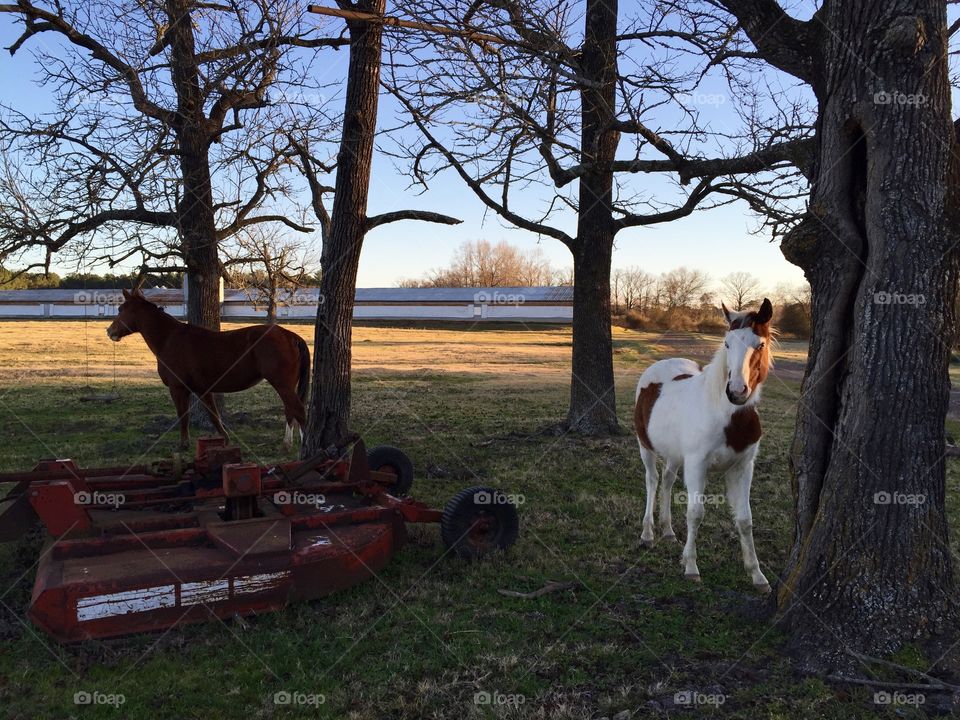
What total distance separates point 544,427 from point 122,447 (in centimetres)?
701

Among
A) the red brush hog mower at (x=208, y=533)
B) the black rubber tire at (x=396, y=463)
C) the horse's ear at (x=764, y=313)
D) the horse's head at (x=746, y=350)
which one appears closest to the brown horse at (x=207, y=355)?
the black rubber tire at (x=396, y=463)

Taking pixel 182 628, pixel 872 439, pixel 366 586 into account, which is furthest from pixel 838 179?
pixel 182 628

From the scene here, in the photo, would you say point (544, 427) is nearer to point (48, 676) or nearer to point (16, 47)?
point (48, 676)

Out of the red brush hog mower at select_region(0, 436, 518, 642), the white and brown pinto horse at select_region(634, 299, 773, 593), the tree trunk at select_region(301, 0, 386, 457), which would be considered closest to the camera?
the red brush hog mower at select_region(0, 436, 518, 642)

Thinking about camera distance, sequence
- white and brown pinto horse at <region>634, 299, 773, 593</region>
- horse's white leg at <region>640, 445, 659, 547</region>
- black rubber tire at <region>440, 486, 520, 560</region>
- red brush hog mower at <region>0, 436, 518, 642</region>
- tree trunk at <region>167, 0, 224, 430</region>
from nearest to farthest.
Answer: red brush hog mower at <region>0, 436, 518, 642</region> → white and brown pinto horse at <region>634, 299, 773, 593</region> → black rubber tire at <region>440, 486, 520, 560</region> → horse's white leg at <region>640, 445, 659, 547</region> → tree trunk at <region>167, 0, 224, 430</region>

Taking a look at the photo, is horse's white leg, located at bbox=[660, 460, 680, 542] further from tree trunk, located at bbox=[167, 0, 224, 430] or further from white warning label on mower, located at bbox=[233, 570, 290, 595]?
tree trunk, located at bbox=[167, 0, 224, 430]

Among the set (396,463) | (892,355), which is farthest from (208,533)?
(892,355)

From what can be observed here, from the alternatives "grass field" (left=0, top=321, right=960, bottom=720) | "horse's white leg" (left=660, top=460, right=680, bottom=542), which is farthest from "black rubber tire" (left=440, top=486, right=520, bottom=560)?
"horse's white leg" (left=660, top=460, right=680, bottom=542)

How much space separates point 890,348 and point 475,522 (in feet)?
11.2

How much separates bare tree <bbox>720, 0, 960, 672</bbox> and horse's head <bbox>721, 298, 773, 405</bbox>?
0.69 meters

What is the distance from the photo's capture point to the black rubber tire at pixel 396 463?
7.57m

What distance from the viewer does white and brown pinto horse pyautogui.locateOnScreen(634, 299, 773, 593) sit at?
5.08 meters

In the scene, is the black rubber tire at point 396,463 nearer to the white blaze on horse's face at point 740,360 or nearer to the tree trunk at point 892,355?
the white blaze on horse's face at point 740,360

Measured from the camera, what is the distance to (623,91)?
7.24 m
